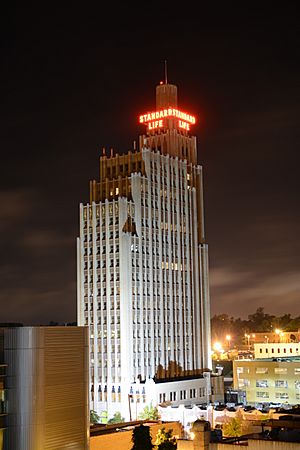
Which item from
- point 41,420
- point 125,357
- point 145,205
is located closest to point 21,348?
point 41,420

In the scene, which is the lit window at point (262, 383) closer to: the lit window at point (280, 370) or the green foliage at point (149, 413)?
the lit window at point (280, 370)

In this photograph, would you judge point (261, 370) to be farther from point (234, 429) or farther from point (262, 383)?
point (234, 429)

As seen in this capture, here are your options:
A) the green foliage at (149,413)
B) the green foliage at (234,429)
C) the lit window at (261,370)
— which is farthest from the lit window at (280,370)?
the green foliage at (234,429)

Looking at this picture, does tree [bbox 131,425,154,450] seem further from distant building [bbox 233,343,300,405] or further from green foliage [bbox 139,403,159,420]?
distant building [bbox 233,343,300,405]

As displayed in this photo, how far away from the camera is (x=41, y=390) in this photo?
76.5 m

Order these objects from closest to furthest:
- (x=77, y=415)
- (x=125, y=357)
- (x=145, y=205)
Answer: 1. (x=77, y=415)
2. (x=125, y=357)
3. (x=145, y=205)

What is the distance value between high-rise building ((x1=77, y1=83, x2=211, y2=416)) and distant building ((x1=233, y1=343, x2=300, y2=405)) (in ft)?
35.2

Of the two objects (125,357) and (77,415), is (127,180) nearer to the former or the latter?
(125,357)

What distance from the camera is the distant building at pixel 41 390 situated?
75312mm

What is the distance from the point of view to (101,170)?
19288 cm

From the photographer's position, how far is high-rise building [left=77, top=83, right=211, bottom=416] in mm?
172750

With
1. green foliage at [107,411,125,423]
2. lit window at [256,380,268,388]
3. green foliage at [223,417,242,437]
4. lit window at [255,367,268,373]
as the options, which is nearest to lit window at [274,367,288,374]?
lit window at [255,367,268,373]

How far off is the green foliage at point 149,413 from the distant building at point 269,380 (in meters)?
30.7

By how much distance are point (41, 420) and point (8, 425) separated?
3215 mm
